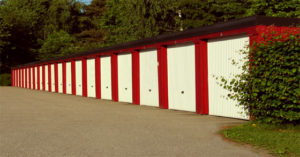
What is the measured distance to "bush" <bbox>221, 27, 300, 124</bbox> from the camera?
8.45m

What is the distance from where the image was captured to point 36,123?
1116cm

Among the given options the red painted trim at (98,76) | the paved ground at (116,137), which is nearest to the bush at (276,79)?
the paved ground at (116,137)

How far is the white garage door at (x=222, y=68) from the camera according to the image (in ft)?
38.2

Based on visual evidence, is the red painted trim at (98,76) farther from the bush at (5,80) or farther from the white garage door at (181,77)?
the bush at (5,80)

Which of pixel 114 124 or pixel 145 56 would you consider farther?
pixel 145 56

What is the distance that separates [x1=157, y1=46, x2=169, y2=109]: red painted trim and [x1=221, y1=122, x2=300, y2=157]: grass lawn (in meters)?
6.59

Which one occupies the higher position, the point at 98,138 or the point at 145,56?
the point at 145,56

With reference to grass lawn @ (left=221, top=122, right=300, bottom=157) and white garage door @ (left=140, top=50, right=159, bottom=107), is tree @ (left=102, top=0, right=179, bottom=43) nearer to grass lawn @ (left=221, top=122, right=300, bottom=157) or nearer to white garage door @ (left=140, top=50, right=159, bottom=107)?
white garage door @ (left=140, top=50, right=159, bottom=107)

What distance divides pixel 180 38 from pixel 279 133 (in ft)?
23.1

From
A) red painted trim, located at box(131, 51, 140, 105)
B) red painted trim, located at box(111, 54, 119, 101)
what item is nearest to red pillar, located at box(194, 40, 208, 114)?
red painted trim, located at box(131, 51, 140, 105)

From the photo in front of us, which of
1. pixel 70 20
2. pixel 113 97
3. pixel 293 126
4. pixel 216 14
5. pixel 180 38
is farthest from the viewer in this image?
pixel 70 20

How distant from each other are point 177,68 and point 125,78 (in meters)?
5.45

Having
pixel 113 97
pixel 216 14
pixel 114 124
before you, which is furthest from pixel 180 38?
pixel 216 14

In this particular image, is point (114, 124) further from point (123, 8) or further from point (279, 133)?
point (123, 8)
